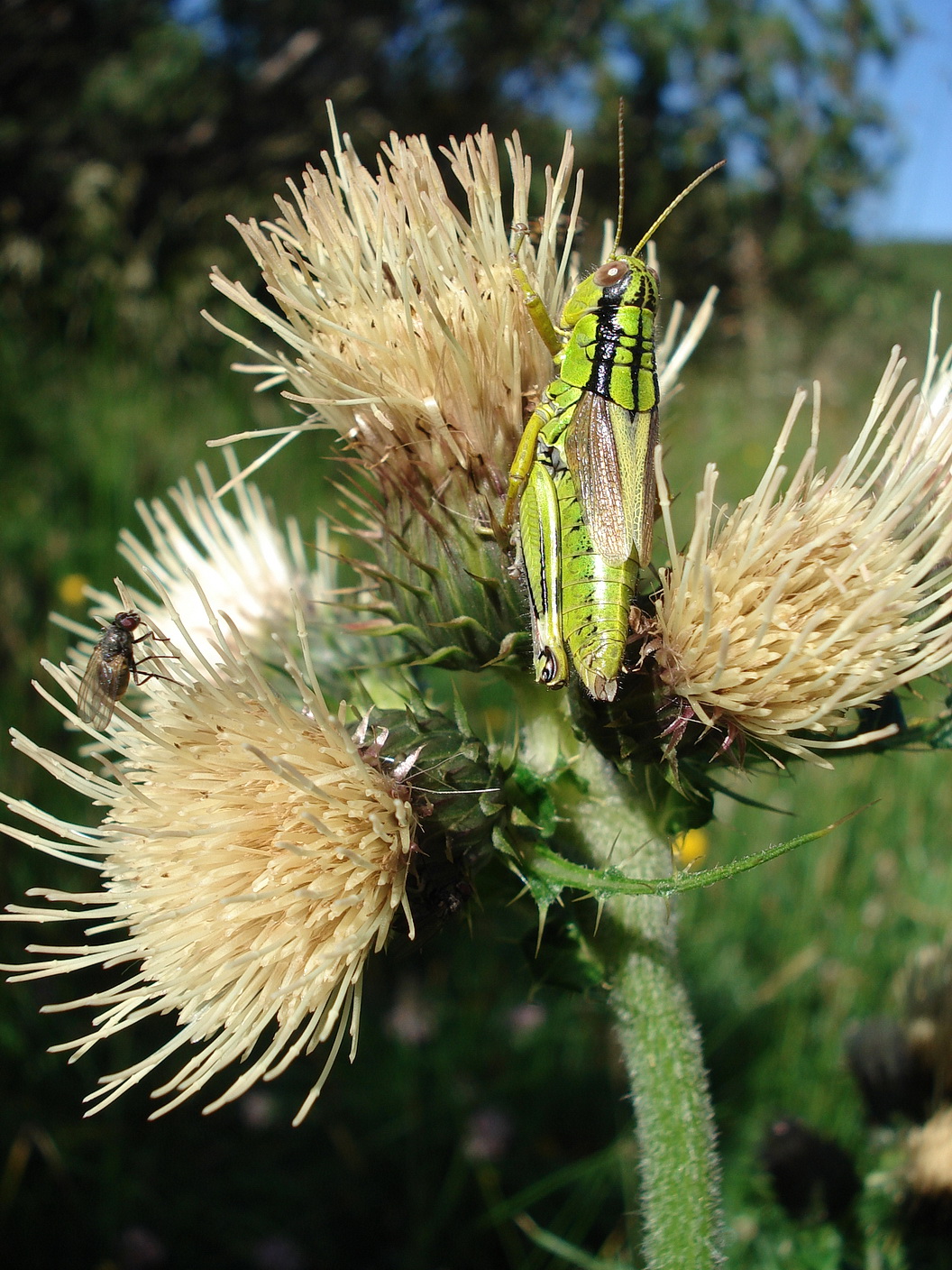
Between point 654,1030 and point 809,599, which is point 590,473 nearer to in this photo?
point 809,599

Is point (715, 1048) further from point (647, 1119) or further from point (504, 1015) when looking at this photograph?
point (647, 1119)

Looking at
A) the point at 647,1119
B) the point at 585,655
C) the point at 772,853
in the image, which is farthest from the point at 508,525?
the point at 647,1119

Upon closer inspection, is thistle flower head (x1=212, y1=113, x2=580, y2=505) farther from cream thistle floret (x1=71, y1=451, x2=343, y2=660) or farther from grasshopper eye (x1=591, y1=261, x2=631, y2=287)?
cream thistle floret (x1=71, y1=451, x2=343, y2=660)

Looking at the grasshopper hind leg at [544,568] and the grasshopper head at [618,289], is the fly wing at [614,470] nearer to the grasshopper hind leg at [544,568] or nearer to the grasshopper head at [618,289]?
the grasshopper hind leg at [544,568]

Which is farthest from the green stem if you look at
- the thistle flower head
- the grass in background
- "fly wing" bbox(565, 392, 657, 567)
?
the thistle flower head

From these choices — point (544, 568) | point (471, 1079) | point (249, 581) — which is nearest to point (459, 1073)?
point (471, 1079)
